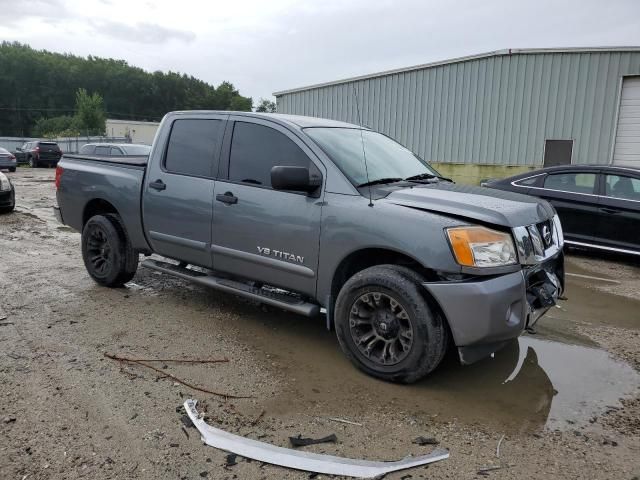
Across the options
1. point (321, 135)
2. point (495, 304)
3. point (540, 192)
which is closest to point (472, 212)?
point (495, 304)

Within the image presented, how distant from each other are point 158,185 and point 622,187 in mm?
6327

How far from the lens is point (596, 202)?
7395mm

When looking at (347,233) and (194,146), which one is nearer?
(347,233)

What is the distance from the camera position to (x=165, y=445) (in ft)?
9.17

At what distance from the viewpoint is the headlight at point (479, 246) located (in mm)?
3201

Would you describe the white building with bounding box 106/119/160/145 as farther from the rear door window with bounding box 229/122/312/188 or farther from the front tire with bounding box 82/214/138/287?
the rear door window with bounding box 229/122/312/188

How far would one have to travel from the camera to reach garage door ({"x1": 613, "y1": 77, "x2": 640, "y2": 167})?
13508mm

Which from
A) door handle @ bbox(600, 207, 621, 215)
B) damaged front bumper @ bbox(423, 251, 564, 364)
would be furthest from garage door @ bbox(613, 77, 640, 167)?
damaged front bumper @ bbox(423, 251, 564, 364)

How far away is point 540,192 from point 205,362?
6.20m

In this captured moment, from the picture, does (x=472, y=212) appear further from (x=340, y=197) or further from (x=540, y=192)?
(x=540, y=192)

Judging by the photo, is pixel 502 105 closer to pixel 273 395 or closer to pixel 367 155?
pixel 367 155

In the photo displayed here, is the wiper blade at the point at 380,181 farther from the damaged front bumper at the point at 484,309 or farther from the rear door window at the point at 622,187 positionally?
the rear door window at the point at 622,187

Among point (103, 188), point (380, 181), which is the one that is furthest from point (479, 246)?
point (103, 188)

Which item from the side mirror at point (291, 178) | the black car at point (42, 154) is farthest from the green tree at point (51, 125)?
the side mirror at point (291, 178)
